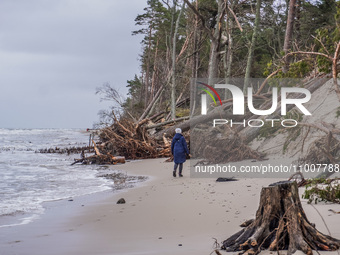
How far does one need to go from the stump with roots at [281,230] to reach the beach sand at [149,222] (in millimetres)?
200

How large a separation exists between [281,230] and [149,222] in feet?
9.34

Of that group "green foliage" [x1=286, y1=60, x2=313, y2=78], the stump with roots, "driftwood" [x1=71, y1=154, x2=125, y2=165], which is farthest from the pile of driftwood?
the stump with roots

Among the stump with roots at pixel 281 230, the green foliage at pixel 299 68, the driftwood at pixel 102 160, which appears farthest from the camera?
the driftwood at pixel 102 160

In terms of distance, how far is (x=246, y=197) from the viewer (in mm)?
8438

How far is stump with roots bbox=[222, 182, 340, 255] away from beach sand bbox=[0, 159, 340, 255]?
20 centimetres

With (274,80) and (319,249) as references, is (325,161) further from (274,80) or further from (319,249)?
(319,249)

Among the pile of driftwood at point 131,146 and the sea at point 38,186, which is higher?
the pile of driftwood at point 131,146

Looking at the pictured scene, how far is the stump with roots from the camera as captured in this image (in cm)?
464

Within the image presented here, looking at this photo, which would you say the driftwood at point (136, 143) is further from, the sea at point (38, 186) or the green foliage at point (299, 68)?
the green foliage at point (299, 68)

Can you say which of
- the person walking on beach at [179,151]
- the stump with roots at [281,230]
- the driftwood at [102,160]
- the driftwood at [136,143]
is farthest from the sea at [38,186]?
the stump with roots at [281,230]

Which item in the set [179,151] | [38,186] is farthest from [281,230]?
[38,186]

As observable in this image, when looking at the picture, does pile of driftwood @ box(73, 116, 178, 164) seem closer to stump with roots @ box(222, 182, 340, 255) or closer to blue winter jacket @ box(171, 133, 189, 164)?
blue winter jacket @ box(171, 133, 189, 164)

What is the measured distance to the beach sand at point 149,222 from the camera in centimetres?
563

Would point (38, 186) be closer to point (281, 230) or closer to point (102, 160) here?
point (102, 160)
